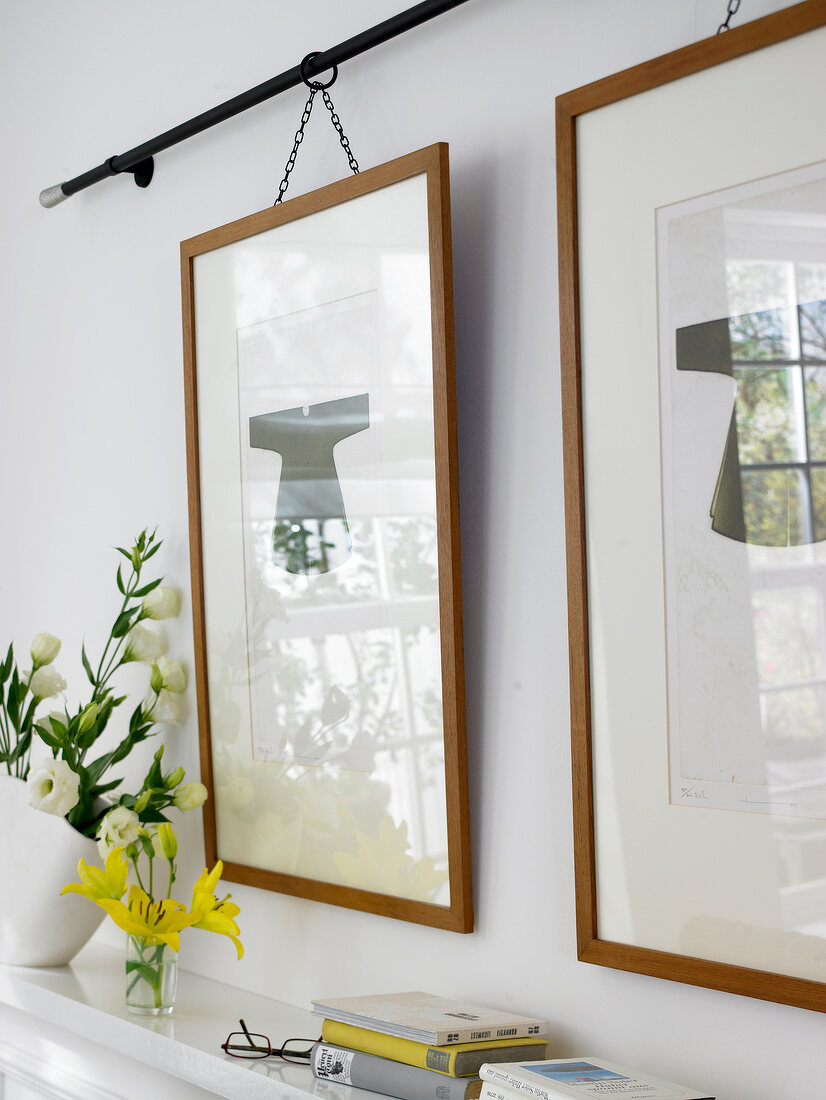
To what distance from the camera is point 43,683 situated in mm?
1387

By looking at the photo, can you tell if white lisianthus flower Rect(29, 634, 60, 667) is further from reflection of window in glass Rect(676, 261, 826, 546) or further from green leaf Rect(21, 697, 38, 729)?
reflection of window in glass Rect(676, 261, 826, 546)

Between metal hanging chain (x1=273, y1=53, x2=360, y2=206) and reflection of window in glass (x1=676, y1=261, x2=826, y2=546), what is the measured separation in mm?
520

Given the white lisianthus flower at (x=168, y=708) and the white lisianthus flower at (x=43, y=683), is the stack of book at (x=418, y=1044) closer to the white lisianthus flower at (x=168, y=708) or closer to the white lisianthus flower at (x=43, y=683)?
the white lisianthus flower at (x=168, y=708)

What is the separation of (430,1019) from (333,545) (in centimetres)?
49

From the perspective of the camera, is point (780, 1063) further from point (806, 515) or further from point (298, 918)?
point (298, 918)

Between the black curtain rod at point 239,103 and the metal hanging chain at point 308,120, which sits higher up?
the black curtain rod at point 239,103

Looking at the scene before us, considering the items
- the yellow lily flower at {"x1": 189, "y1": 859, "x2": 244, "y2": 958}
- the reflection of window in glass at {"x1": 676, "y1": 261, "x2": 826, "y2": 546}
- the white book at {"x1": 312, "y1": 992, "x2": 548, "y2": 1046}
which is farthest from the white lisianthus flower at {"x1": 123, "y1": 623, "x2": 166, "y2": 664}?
the reflection of window in glass at {"x1": 676, "y1": 261, "x2": 826, "y2": 546}

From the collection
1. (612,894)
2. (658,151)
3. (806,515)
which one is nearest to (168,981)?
(612,894)

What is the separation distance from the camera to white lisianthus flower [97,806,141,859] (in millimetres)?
1218

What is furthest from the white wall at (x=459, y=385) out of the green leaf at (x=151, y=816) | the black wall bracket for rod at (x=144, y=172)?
the green leaf at (x=151, y=816)

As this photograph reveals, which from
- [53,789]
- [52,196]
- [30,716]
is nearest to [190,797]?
[53,789]

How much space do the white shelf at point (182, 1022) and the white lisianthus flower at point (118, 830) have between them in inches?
7.4

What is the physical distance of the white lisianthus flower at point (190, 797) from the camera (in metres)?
1.26

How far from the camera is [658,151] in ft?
2.89
